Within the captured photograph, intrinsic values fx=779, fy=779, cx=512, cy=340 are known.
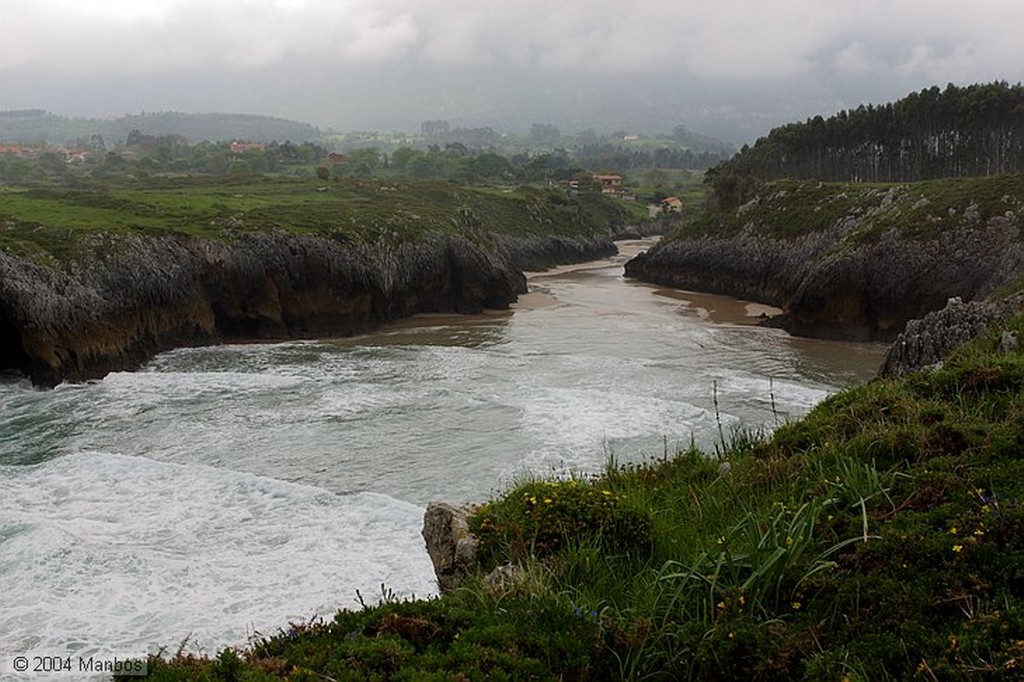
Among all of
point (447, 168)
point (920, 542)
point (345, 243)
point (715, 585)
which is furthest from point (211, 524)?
point (447, 168)

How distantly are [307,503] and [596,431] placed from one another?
24.8 ft

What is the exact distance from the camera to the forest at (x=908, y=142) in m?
62.8

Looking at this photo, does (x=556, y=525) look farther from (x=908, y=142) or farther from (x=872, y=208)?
(x=908, y=142)

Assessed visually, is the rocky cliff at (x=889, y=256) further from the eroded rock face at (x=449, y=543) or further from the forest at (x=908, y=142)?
the eroded rock face at (x=449, y=543)

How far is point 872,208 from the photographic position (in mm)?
48031

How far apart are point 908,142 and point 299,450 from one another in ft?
228

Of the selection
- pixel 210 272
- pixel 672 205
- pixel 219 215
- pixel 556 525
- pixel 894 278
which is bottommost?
pixel 556 525

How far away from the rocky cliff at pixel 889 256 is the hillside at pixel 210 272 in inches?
685

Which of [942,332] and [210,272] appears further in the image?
[210,272]

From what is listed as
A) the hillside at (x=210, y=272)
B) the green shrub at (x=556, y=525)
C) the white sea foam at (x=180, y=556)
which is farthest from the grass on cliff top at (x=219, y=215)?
the green shrub at (x=556, y=525)

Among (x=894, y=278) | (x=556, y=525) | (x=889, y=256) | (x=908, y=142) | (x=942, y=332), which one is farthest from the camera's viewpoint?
(x=908, y=142)

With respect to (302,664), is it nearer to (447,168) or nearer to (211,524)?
(211,524)

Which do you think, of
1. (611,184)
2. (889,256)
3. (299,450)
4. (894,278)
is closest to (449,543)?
(299,450)

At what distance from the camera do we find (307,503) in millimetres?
14625
